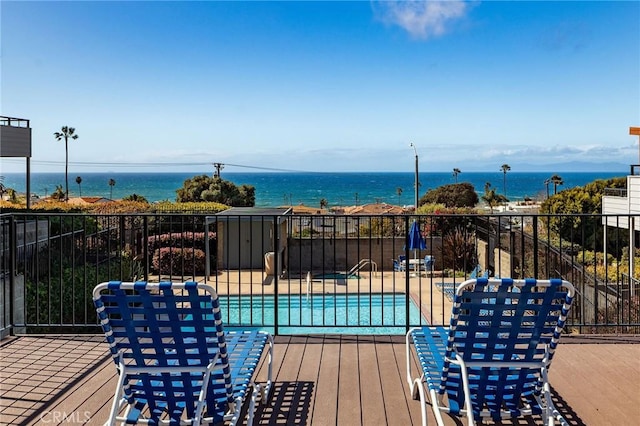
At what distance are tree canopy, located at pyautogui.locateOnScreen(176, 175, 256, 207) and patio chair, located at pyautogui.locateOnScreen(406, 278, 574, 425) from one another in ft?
106

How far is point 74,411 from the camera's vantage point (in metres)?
2.79

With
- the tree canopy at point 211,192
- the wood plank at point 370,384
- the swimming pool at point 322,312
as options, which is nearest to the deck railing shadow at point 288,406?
the wood plank at point 370,384

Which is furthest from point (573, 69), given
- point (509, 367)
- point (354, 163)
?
point (354, 163)

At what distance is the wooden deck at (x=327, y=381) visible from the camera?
8.99 feet

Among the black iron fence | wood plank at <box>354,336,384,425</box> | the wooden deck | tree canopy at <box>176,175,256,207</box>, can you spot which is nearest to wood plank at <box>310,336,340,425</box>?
the wooden deck

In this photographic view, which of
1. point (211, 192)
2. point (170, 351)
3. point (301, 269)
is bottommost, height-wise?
point (301, 269)

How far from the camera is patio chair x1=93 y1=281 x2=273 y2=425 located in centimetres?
214

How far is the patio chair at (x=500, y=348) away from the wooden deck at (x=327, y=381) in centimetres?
41

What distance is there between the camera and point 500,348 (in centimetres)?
227

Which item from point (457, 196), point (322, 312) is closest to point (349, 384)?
point (322, 312)

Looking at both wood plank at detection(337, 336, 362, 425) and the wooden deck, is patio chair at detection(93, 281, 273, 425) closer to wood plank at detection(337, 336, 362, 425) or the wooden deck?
the wooden deck

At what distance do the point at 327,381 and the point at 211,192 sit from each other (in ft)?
104

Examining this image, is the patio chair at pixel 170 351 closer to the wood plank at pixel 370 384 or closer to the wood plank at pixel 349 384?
the wood plank at pixel 349 384

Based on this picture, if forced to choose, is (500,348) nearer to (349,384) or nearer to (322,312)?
(349,384)
